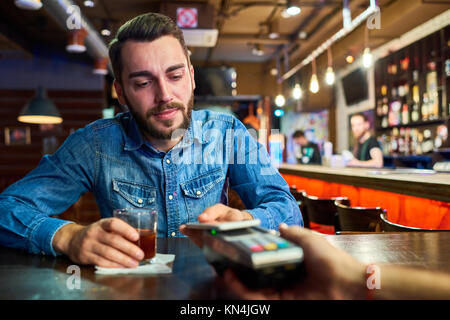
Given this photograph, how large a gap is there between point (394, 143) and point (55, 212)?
7329 millimetres

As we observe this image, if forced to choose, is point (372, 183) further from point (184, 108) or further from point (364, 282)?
point (364, 282)

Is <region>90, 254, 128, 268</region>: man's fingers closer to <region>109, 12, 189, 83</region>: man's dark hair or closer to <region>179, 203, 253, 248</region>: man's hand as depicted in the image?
<region>179, 203, 253, 248</region>: man's hand

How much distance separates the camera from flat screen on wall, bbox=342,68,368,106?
8773 millimetres

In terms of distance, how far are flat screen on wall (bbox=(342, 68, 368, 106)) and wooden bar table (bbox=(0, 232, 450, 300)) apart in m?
8.33

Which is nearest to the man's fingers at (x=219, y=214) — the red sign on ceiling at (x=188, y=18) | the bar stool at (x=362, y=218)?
the bar stool at (x=362, y=218)

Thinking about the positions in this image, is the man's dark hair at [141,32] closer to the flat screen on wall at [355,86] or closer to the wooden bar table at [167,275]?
the wooden bar table at [167,275]

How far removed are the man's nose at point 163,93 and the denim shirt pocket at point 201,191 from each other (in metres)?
0.31

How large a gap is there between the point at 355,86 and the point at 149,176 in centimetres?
855

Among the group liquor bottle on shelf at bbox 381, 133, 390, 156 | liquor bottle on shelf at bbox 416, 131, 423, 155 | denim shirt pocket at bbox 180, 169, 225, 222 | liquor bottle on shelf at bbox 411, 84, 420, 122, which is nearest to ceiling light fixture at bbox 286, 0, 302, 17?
liquor bottle on shelf at bbox 411, 84, 420, 122

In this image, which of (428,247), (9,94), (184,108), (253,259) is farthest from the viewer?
(9,94)

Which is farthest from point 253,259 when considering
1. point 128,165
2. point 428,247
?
point 128,165

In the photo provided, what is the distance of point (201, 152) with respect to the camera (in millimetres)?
1470

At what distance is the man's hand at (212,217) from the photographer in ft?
2.58

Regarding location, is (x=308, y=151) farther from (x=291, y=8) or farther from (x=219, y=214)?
(x=219, y=214)
